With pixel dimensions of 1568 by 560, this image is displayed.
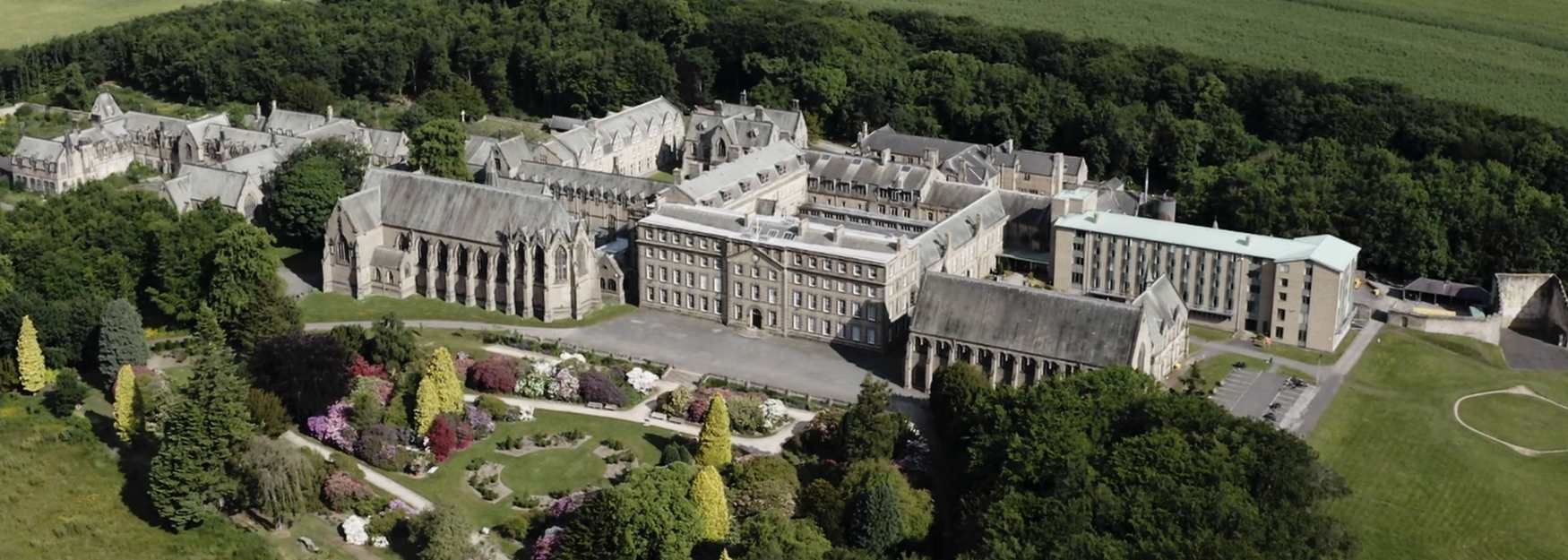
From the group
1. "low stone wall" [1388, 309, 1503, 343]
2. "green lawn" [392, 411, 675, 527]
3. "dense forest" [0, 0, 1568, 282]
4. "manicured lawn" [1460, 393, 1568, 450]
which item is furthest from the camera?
"dense forest" [0, 0, 1568, 282]

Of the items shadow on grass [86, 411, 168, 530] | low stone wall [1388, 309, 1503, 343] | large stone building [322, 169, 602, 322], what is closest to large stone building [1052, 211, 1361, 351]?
low stone wall [1388, 309, 1503, 343]

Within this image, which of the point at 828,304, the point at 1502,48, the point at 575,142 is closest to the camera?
the point at 828,304

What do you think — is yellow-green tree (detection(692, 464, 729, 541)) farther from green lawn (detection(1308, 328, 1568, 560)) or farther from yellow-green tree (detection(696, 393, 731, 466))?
green lawn (detection(1308, 328, 1568, 560))

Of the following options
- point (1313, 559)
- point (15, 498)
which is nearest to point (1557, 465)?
point (1313, 559)

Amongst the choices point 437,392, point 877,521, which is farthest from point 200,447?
point 877,521

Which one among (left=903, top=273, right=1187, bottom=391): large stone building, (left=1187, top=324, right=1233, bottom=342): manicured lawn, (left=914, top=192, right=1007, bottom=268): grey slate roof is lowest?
(left=1187, top=324, right=1233, bottom=342): manicured lawn

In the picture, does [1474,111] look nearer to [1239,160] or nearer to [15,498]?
[1239,160]

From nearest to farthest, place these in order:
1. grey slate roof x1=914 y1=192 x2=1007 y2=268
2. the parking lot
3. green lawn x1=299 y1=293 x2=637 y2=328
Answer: the parking lot, grey slate roof x1=914 y1=192 x2=1007 y2=268, green lawn x1=299 y1=293 x2=637 y2=328
